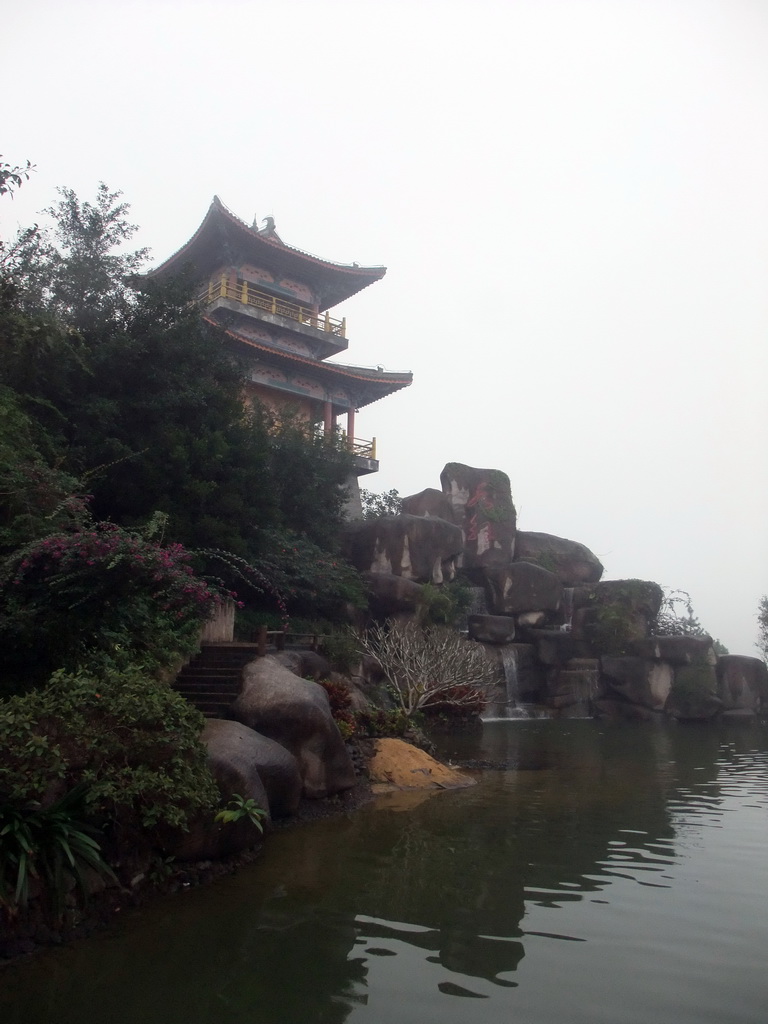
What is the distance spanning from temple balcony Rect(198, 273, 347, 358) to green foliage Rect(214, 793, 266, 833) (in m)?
22.5

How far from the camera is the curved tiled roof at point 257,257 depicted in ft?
93.5

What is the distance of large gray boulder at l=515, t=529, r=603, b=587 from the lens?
29.9 metres

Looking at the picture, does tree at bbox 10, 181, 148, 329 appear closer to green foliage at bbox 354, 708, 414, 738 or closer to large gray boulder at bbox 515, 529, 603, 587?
green foliage at bbox 354, 708, 414, 738

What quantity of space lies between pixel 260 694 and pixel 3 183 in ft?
24.7

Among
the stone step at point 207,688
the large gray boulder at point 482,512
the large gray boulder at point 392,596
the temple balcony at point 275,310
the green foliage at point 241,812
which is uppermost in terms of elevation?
the temple balcony at point 275,310

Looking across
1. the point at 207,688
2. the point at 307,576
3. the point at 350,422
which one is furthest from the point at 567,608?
the point at 207,688

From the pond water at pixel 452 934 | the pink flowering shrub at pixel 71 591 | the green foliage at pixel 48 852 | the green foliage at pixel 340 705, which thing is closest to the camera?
the pond water at pixel 452 934

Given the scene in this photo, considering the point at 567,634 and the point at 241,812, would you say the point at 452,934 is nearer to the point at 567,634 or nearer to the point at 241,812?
the point at 241,812

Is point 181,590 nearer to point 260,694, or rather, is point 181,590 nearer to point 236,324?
point 260,694

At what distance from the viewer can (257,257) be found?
30.1m

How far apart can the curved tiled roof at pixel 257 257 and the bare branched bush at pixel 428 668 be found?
16876mm

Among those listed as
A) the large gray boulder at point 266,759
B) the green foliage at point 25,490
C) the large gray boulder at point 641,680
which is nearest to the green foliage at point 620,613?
the large gray boulder at point 641,680

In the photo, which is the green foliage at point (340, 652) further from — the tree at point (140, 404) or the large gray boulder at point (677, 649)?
the large gray boulder at point (677, 649)

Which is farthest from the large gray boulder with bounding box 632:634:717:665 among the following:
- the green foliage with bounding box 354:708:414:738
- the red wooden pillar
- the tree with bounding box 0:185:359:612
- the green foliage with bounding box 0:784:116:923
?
the green foliage with bounding box 0:784:116:923
